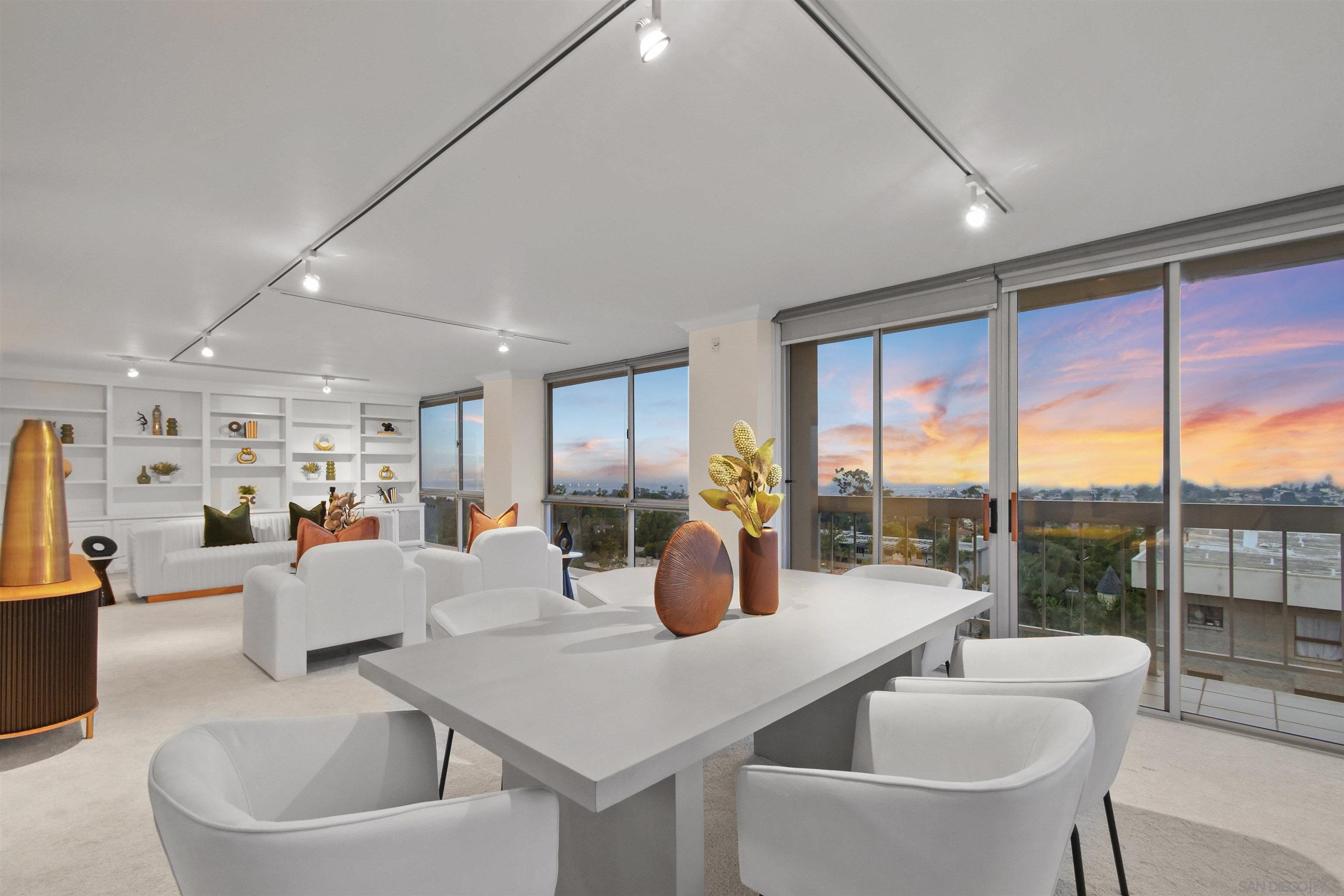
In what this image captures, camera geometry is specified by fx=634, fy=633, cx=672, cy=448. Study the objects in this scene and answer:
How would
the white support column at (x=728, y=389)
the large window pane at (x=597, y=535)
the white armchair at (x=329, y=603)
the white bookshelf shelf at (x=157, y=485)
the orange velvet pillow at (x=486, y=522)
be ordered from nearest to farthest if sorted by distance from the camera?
the white armchair at (x=329, y=603)
the white support column at (x=728, y=389)
the orange velvet pillow at (x=486, y=522)
the large window pane at (x=597, y=535)
the white bookshelf shelf at (x=157, y=485)

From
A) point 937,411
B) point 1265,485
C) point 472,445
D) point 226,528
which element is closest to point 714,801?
point 937,411

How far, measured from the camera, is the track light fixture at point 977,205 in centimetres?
256

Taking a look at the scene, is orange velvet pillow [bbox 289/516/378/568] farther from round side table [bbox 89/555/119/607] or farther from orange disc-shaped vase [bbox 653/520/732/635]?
orange disc-shaped vase [bbox 653/520/732/635]

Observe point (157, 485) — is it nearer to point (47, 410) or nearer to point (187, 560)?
point (47, 410)

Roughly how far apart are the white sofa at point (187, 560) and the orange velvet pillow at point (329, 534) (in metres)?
2.03

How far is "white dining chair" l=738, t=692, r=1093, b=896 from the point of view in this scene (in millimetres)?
956

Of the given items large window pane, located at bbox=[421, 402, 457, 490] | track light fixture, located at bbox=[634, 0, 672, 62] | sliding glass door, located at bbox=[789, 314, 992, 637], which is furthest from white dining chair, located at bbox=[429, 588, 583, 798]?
large window pane, located at bbox=[421, 402, 457, 490]

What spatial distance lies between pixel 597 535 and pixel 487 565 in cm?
280

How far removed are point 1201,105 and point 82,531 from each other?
9680 millimetres

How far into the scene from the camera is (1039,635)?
3658mm

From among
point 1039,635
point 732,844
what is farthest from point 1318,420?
point 732,844

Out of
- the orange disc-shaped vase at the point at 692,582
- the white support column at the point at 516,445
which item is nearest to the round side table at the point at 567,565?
the white support column at the point at 516,445

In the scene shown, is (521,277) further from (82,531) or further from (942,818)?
(82,531)

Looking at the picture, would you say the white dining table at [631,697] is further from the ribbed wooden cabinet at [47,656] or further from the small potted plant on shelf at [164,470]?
the small potted plant on shelf at [164,470]
